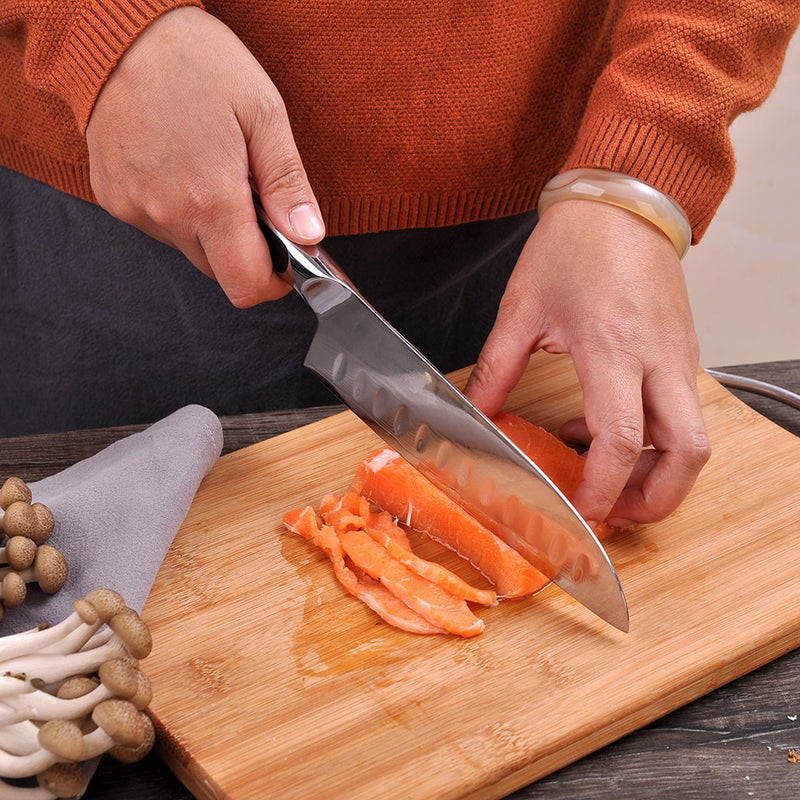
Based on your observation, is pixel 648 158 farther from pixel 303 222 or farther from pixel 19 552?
pixel 19 552

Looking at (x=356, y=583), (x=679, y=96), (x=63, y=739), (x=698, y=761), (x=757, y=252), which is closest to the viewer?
(x=63, y=739)

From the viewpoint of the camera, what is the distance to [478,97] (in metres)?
1.70


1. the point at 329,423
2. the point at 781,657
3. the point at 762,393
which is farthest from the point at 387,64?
the point at 781,657

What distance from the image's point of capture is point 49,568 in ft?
4.12

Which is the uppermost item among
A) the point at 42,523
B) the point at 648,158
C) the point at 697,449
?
the point at 648,158

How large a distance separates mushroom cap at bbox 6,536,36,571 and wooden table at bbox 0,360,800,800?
0.26 meters

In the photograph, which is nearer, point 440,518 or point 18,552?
point 18,552

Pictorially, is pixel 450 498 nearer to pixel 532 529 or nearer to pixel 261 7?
pixel 532 529

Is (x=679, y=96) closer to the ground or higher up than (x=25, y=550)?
higher up

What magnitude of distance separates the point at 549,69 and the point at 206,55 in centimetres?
70

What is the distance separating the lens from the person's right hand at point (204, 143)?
1.33 metres

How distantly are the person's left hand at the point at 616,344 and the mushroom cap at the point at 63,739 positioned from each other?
76 centimetres

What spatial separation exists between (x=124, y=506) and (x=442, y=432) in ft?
1.54

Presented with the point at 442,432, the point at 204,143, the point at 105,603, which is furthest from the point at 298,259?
the point at 105,603
